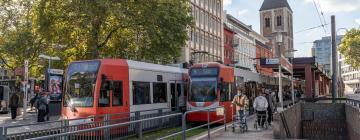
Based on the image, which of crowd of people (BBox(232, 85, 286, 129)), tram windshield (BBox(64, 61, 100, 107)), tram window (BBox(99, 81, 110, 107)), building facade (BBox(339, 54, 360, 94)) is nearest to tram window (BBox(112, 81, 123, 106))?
tram window (BBox(99, 81, 110, 107))

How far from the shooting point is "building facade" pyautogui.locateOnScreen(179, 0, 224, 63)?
5741cm

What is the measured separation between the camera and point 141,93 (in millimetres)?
18500

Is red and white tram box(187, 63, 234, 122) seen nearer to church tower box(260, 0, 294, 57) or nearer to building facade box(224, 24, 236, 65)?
building facade box(224, 24, 236, 65)

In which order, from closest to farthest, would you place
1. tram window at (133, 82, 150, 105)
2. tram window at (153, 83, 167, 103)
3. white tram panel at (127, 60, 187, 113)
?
white tram panel at (127, 60, 187, 113), tram window at (133, 82, 150, 105), tram window at (153, 83, 167, 103)

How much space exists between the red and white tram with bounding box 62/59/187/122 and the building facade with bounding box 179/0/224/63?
3604cm

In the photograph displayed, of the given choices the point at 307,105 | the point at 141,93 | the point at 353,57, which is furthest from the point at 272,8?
the point at 141,93

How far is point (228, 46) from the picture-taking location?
75.8 meters

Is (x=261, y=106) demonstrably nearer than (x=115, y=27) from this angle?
Yes

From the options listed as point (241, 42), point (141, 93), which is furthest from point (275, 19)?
point (141, 93)

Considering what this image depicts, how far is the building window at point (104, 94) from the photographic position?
15876 mm

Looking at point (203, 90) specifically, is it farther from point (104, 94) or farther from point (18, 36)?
point (18, 36)

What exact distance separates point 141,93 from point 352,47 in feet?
243

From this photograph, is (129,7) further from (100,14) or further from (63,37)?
(63,37)

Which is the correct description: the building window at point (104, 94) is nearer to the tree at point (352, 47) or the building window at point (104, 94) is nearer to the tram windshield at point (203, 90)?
the tram windshield at point (203, 90)
